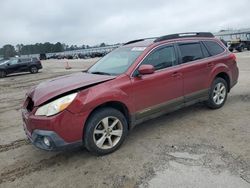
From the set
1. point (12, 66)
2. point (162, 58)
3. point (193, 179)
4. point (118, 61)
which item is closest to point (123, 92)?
point (118, 61)

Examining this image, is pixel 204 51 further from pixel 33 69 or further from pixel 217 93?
pixel 33 69

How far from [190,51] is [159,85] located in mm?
1327

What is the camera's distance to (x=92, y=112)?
13.5 ft

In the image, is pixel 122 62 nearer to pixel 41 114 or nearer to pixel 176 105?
pixel 176 105

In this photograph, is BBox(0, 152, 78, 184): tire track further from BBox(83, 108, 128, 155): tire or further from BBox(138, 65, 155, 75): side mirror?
BBox(138, 65, 155, 75): side mirror

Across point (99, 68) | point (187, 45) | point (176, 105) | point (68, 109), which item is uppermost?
point (187, 45)

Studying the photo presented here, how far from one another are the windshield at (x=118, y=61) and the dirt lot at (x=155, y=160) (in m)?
1.29

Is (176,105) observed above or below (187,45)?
below

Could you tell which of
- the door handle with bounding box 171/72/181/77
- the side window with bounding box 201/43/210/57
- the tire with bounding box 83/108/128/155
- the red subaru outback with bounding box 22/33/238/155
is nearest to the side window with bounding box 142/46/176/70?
the red subaru outback with bounding box 22/33/238/155

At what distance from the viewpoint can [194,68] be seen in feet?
18.2

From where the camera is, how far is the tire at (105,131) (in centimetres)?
406

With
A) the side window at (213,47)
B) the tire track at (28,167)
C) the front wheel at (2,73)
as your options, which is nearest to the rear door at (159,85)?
the side window at (213,47)

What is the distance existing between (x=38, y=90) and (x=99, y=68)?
1.40m

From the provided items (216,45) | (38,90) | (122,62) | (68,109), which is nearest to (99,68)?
(122,62)
